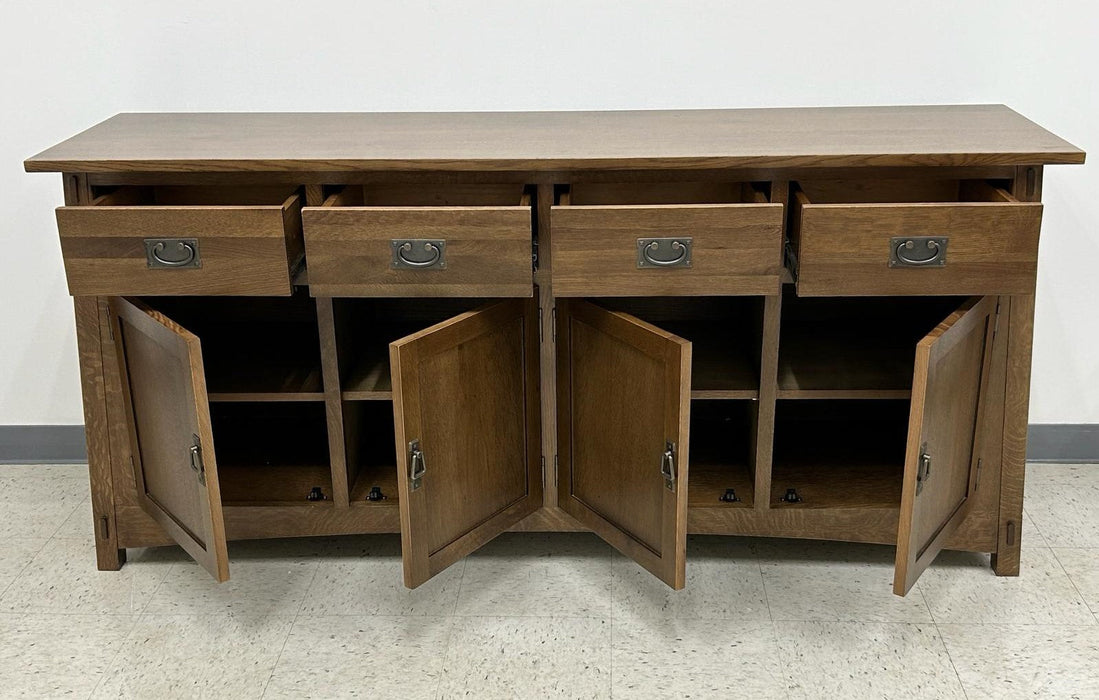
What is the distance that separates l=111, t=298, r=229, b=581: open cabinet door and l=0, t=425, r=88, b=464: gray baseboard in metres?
0.63

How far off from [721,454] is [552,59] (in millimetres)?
909

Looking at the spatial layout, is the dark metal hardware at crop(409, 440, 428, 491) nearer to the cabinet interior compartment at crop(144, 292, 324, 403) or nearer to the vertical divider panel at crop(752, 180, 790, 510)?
the cabinet interior compartment at crop(144, 292, 324, 403)

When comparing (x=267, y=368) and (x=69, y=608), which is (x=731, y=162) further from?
(x=69, y=608)

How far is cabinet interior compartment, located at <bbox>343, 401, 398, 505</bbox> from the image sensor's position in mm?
2373

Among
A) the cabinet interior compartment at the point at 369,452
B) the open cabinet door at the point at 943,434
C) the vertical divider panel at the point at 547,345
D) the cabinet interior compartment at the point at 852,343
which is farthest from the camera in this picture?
the cabinet interior compartment at the point at 369,452

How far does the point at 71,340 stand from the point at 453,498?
3.85ft

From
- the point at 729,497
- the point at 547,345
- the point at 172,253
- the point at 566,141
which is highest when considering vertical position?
the point at 566,141

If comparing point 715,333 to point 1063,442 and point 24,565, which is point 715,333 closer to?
point 1063,442

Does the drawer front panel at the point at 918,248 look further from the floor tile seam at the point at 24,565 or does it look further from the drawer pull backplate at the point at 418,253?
the floor tile seam at the point at 24,565

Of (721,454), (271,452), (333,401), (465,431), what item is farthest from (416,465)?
(721,454)

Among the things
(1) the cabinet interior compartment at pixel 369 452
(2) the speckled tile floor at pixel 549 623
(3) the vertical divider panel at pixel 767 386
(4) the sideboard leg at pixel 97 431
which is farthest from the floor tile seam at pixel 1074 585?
(4) the sideboard leg at pixel 97 431

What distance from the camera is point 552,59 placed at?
254 centimetres

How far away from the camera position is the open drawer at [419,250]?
1990mm

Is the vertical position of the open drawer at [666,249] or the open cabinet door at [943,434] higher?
the open drawer at [666,249]
